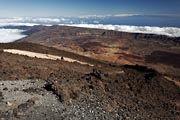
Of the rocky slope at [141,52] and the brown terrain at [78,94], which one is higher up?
the brown terrain at [78,94]

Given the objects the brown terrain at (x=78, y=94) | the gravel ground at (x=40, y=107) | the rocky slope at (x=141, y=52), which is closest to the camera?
the gravel ground at (x=40, y=107)

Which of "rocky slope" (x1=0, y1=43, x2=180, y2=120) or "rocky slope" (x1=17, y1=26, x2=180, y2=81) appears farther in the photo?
"rocky slope" (x1=17, y1=26, x2=180, y2=81)

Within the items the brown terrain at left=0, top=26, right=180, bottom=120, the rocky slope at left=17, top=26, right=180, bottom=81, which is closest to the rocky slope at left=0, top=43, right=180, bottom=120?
the brown terrain at left=0, top=26, right=180, bottom=120

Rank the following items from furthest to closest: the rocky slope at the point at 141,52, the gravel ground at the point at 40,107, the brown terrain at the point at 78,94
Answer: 1. the rocky slope at the point at 141,52
2. the brown terrain at the point at 78,94
3. the gravel ground at the point at 40,107

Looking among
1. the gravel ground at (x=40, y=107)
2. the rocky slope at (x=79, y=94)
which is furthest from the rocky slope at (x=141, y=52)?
the gravel ground at (x=40, y=107)

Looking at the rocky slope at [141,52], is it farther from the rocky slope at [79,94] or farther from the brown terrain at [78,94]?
the rocky slope at [79,94]

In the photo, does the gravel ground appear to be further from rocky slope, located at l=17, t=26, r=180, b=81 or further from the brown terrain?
rocky slope, located at l=17, t=26, r=180, b=81

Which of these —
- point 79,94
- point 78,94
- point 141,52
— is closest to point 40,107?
point 78,94

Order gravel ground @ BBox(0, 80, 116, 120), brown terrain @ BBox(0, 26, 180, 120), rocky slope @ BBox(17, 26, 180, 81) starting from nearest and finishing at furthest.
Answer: gravel ground @ BBox(0, 80, 116, 120)
brown terrain @ BBox(0, 26, 180, 120)
rocky slope @ BBox(17, 26, 180, 81)

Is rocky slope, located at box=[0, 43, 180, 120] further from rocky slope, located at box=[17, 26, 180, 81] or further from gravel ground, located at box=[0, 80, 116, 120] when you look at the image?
rocky slope, located at box=[17, 26, 180, 81]

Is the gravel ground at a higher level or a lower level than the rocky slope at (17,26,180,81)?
higher

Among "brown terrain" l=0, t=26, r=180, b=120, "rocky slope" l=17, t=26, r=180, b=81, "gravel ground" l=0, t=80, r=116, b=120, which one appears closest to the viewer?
"gravel ground" l=0, t=80, r=116, b=120
